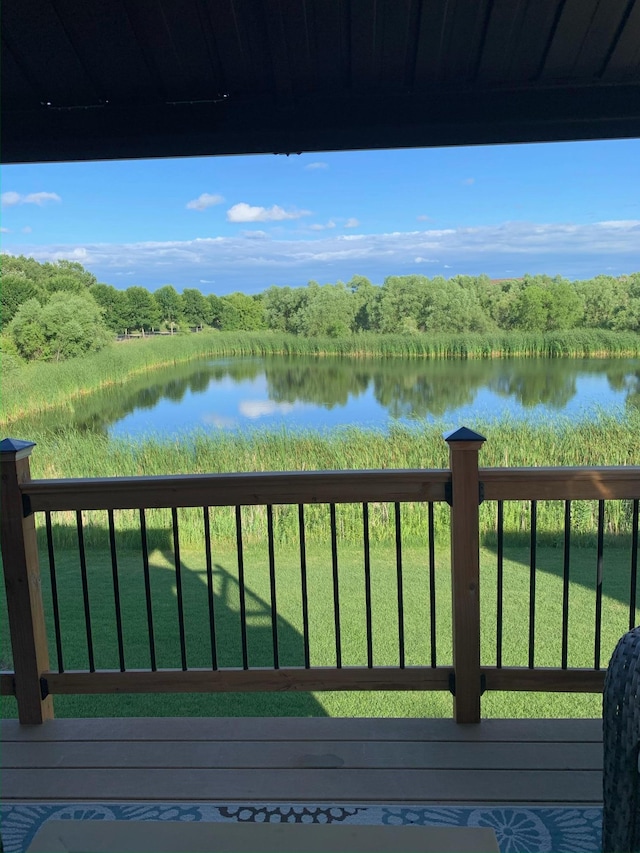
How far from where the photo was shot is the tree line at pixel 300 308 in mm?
7715

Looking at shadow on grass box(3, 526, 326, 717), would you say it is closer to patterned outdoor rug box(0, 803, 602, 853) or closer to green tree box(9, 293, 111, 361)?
patterned outdoor rug box(0, 803, 602, 853)

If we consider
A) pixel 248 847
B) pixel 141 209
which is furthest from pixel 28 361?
pixel 248 847

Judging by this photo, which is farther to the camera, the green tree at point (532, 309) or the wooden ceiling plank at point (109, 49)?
the green tree at point (532, 309)

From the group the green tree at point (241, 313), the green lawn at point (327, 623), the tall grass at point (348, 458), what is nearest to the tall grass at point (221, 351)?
the green tree at point (241, 313)

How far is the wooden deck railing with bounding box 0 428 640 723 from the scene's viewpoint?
6.87 ft

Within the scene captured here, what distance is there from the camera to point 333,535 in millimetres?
2188

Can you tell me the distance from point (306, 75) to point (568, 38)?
0.73m

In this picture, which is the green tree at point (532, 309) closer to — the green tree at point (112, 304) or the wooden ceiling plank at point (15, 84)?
the green tree at point (112, 304)

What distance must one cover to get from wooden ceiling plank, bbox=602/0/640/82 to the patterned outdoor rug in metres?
2.00

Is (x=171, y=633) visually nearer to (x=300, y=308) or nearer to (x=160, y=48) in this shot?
(x=160, y=48)

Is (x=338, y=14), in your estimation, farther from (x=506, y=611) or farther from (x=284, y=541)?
(x=284, y=541)

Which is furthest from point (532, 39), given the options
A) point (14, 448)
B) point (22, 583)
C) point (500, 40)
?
point (22, 583)

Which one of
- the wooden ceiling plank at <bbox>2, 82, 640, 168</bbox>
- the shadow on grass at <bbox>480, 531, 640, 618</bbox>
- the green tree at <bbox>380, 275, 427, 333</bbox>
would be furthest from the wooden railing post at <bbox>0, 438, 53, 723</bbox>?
the green tree at <bbox>380, 275, 427, 333</bbox>

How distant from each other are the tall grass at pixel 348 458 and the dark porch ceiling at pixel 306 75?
433 centimetres
